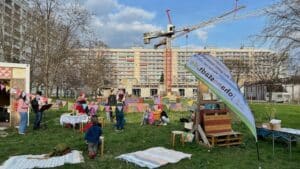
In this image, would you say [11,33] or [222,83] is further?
[11,33]

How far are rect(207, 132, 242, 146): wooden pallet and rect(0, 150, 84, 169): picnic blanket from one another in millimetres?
Answer: 3919

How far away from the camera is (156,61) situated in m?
143

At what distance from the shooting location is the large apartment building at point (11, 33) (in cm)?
3006

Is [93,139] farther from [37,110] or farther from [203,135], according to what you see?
[37,110]

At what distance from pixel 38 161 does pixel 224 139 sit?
5406mm

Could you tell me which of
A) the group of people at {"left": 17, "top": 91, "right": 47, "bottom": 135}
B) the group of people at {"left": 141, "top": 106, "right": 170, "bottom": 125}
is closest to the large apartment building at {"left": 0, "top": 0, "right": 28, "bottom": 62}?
the group of people at {"left": 17, "top": 91, "right": 47, "bottom": 135}

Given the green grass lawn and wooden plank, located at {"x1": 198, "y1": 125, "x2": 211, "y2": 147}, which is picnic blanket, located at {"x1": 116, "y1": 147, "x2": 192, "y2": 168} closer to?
the green grass lawn

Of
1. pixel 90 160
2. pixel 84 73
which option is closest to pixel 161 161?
pixel 90 160

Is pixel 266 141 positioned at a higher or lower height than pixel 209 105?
lower

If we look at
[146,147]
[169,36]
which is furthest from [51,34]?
[169,36]

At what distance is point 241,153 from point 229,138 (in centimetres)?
108

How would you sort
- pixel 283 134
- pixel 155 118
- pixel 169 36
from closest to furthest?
1. pixel 283 134
2. pixel 155 118
3. pixel 169 36

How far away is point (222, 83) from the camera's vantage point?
8.07 meters

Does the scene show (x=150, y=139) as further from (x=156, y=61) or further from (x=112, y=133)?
(x=156, y=61)
